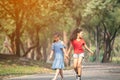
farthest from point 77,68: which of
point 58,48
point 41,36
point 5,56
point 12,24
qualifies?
point 41,36

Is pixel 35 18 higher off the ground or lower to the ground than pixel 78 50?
lower

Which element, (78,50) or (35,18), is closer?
(78,50)

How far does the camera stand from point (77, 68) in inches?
675

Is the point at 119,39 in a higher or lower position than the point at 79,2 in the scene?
lower

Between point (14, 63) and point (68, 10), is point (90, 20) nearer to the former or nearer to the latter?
point (68, 10)

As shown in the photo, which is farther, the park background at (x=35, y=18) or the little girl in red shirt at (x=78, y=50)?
the park background at (x=35, y=18)

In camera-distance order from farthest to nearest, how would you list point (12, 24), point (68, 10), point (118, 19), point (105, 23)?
point (105, 23) → point (118, 19) → point (12, 24) → point (68, 10)

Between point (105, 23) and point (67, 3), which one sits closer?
point (67, 3)

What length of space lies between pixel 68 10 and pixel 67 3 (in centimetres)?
375

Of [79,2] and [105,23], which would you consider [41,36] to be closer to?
[105,23]

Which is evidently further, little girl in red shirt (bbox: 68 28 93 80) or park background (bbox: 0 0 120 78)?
park background (bbox: 0 0 120 78)

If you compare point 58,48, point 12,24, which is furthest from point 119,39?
point 58,48

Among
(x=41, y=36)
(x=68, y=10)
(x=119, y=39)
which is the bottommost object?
(x=119, y=39)

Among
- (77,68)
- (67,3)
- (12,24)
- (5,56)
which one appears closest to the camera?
(77,68)
